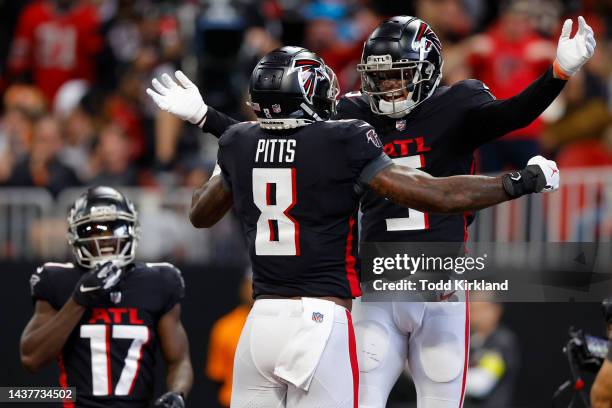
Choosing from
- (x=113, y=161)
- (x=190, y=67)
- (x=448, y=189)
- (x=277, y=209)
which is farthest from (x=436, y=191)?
(x=190, y=67)

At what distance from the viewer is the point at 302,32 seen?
45.2 feet

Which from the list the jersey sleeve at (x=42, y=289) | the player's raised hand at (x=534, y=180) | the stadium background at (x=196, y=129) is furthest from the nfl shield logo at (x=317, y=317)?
the stadium background at (x=196, y=129)

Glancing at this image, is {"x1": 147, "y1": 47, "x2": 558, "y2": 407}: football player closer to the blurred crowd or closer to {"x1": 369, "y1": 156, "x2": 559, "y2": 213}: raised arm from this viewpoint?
{"x1": 369, "y1": 156, "x2": 559, "y2": 213}: raised arm

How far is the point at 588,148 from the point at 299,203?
582cm

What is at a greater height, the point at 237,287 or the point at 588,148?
the point at 588,148

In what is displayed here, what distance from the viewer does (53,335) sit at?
6516 millimetres

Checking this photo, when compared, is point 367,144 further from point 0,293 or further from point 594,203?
point 0,293

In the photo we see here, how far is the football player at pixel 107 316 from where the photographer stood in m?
6.53

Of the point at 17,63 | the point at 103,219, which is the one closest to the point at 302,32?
the point at 17,63

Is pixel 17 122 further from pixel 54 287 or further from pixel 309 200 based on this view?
pixel 309 200

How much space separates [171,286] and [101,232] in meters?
0.47

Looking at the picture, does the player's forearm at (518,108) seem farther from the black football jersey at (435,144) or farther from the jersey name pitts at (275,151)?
the jersey name pitts at (275,151)

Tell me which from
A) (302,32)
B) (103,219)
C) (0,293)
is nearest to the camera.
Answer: (103,219)

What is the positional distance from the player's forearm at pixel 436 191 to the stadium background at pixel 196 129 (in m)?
2.46
